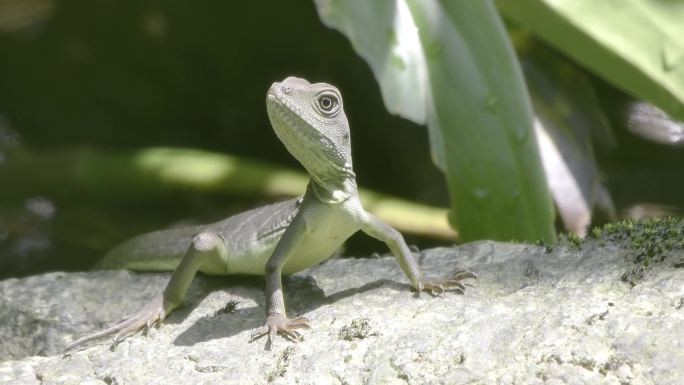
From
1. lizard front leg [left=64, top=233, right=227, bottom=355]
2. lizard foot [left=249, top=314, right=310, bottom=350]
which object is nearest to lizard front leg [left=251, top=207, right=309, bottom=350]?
lizard foot [left=249, top=314, right=310, bottom=350]

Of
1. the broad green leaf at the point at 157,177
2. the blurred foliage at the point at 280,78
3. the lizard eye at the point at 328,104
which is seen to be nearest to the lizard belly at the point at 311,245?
the lizard eye at the point at 328,104

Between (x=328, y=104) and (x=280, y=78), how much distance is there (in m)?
2.33

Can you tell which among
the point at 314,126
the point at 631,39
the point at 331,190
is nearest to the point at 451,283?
the point at 331,190

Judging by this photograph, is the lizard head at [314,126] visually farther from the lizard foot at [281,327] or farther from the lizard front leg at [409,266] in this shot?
the lizard foot at [281,327]

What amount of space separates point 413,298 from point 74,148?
259 centimetres

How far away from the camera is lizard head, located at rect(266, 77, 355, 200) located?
2.74m

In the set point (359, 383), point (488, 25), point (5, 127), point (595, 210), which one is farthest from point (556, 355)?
point (5, 127)

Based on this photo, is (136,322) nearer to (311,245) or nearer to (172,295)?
(172,295)

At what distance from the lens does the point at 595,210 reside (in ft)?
12.8

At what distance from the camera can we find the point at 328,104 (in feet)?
9.25

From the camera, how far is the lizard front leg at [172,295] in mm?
2758

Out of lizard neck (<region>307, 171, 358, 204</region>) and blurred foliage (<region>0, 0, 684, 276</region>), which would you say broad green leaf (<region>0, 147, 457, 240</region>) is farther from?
lizard neck (<region>307, 171, 358, 204</region>)

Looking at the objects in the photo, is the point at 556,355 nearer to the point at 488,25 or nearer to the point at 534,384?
the point at 534,384

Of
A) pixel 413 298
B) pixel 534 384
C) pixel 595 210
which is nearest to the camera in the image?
pixel 534 384
